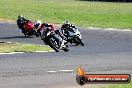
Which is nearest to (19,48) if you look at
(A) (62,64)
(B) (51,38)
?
(A) (62,64)

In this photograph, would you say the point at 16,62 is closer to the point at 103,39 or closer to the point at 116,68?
the point at 116,68

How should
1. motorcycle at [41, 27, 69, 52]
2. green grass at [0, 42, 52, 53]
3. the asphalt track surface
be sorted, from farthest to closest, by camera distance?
1. green grass at [0, 42, 52, 53]
2. the asphalt track surface
3. motorcycle at [41, 27, 69, 52]

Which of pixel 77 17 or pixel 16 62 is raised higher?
pixel 16 62

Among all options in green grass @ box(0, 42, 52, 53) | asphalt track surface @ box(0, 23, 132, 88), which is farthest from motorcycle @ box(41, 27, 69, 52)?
green grass @ box(0, 42, 52, 53)

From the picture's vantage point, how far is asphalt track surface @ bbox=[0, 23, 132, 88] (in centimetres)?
1849

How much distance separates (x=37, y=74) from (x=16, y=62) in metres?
4.51

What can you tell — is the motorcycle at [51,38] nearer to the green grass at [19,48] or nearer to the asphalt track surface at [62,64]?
the asphalt track surface at [62,64]

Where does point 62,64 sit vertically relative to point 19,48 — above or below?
above

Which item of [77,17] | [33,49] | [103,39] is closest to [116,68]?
[33,49]

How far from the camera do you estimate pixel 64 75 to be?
20.5 m

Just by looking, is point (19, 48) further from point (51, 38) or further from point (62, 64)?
point (51, 38)

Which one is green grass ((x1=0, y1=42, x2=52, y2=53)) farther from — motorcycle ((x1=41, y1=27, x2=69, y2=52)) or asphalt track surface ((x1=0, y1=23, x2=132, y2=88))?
motorcycle ((x1=41, y1=27, x2=69, y2=52))

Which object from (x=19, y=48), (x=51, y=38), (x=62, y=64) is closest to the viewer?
(x=51, y=38)

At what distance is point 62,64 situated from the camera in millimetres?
24031
